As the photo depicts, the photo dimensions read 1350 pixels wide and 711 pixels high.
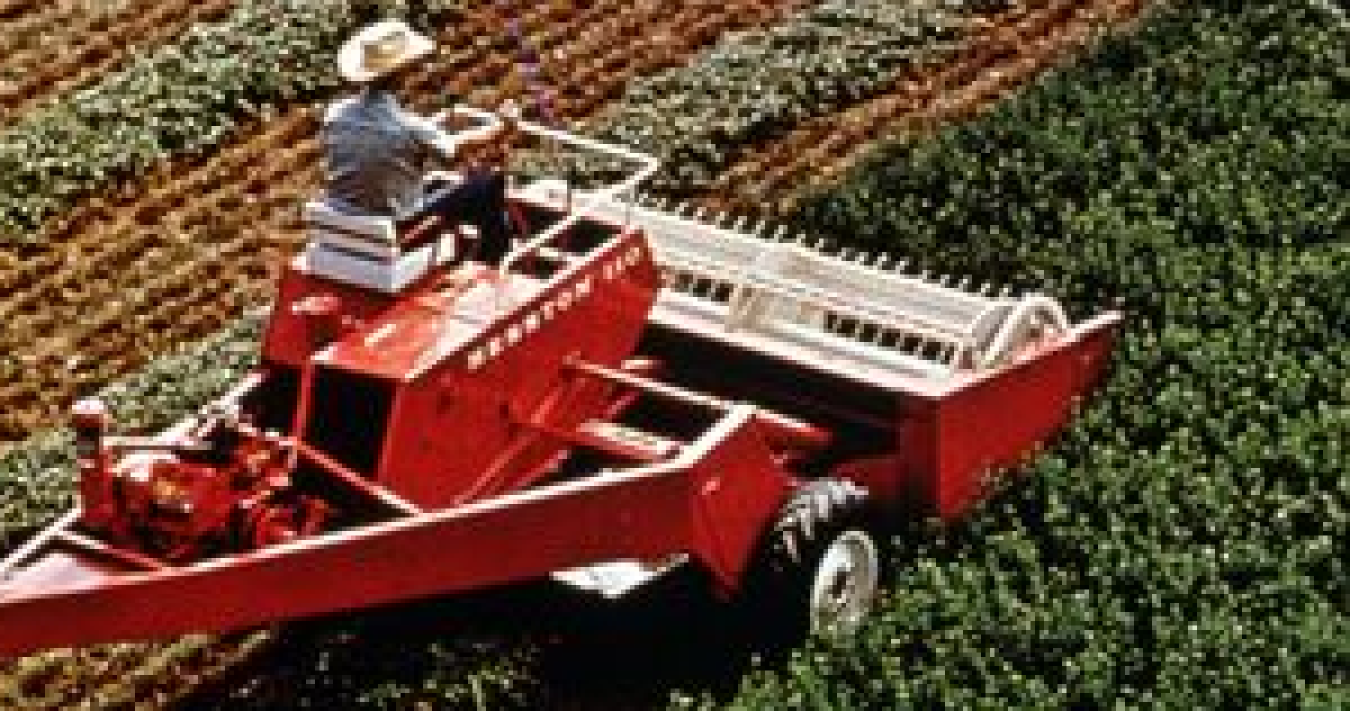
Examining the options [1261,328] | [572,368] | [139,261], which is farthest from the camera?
[139,261]

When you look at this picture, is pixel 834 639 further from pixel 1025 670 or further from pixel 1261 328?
pixel 1261 328

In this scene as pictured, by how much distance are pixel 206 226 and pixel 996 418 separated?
6419 millimetres

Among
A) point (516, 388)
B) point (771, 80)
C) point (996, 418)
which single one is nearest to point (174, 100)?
point (771, 80)

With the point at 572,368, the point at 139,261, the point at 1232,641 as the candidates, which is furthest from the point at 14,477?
the point at 1232,641

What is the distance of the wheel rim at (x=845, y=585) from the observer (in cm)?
1188

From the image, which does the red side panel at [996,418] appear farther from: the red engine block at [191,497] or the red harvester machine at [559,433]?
the red engine block at [191,497]

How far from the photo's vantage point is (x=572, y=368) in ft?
40.3

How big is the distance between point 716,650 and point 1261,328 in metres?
3.79

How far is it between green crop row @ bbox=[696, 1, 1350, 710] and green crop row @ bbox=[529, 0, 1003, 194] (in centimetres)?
128

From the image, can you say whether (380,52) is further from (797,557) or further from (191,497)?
(797,557)

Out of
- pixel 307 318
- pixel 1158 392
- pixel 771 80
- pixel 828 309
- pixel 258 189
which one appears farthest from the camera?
pixel 771 80

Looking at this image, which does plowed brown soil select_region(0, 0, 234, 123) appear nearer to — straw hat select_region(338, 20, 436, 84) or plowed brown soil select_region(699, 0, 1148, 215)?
plowed brown soil select_region(699, 0, 1148, 215)

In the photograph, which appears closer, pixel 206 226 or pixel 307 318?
pixel 307 318

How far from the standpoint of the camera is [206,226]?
1666 cm
